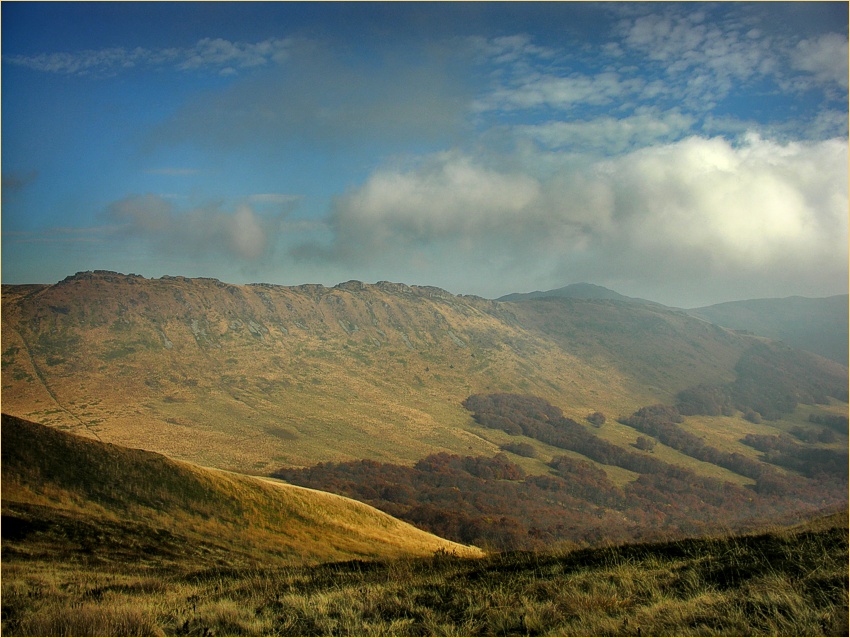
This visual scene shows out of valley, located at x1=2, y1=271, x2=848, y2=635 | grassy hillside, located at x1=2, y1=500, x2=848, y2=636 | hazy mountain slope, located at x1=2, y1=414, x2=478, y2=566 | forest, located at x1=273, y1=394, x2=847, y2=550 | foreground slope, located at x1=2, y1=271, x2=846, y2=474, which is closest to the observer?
Result: grassy hillside, located at x1=2, y1=500, x2=848, y2=636

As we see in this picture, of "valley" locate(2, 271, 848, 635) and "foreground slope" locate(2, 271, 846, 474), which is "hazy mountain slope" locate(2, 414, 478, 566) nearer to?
"valley" locate(2, 271, 848, 635)

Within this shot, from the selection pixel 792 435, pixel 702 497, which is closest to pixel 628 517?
pixel 702 497

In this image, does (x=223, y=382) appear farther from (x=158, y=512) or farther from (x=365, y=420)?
(x=158, y=512)

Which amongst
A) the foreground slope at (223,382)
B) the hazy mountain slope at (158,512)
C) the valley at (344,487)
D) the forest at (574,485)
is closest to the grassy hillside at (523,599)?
the valley at (344,487)

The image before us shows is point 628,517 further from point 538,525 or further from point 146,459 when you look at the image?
A: point 146,459

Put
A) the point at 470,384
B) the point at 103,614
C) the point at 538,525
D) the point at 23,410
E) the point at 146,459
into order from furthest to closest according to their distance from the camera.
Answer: the point at 470,384
the point at 23,410
the point at 538,525
the point at 146,459
the point at 103,614

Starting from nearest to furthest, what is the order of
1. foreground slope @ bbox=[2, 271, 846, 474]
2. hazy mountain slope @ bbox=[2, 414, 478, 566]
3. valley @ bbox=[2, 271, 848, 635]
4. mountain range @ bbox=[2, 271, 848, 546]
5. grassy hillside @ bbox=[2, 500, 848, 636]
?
grassy hillside @ bbox=[2, 500, 848, 636]
valley @ bbox=[2, 271, 848, 635]
hazy mountain slope @ bbox=[2, 414, 478, 566]
mountain range @ bbox=[2, 271, 848, 546]
foreground slope @ bbox=[2, 271, 846, 474]

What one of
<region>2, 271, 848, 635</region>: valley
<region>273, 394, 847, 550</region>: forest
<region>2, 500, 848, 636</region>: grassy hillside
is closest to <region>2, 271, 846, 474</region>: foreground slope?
<region>2, 271, 848, 635</region>: valley

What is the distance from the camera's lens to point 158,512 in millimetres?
27984

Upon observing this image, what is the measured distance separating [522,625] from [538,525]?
284 feet

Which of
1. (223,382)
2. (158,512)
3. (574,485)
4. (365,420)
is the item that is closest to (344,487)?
(365,420)

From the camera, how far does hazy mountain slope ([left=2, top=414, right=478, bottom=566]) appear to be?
67.7ft

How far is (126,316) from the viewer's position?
15775cm

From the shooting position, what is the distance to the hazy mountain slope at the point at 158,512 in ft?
67.7
